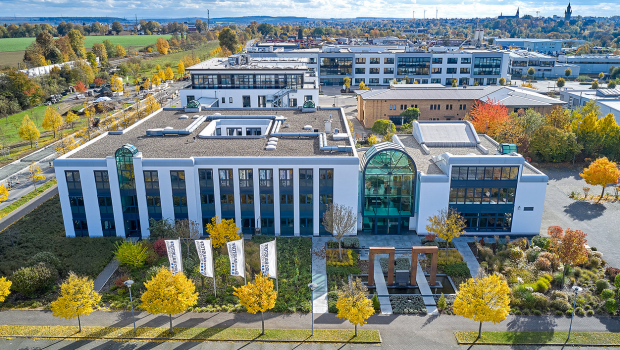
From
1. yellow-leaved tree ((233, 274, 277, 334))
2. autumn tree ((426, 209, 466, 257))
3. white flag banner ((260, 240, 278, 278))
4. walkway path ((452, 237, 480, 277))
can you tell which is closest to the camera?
yellow-leaved tree ((233, 274, 277, 334))

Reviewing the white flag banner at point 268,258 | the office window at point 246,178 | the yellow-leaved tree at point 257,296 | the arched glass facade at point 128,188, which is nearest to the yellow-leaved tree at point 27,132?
the arched glass facade at point 128,188

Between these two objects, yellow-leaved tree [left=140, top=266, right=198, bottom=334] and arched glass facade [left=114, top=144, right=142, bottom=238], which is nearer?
yellow-leaved tree [left=140, top=266, right=198, bottom=334]

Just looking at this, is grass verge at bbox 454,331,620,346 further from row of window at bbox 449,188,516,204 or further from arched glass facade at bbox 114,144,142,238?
arched glass facade at bbox 114,144,142,238

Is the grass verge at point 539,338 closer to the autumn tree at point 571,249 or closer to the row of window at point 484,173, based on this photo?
the autumn tree at point 571,249

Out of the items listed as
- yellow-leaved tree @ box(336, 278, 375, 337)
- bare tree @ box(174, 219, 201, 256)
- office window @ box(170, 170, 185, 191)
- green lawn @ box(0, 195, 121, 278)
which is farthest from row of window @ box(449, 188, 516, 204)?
green lawn @ box(0, 195, 121, 278)

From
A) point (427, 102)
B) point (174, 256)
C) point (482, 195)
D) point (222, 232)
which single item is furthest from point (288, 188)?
point (427, 102)

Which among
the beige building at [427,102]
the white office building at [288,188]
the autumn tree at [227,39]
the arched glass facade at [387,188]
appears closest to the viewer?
the white office building at [288,188]
